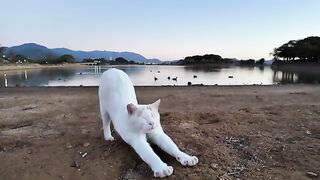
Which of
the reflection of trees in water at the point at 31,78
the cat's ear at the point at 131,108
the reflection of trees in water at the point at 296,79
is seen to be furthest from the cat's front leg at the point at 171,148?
the reflection of trees in water at the point at 296,79

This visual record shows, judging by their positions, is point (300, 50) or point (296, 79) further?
point (300, 50)

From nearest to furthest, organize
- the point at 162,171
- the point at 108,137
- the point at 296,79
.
Answer: the point at 162,171
the point at 108,137
the point at 296,79

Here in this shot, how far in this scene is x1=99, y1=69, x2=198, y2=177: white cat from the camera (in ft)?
12.9

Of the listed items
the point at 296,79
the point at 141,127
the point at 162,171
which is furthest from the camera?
the point at 296,79

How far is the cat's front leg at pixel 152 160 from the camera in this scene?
3.76m

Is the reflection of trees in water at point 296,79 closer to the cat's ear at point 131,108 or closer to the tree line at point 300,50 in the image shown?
the cat's ear at point 131,108

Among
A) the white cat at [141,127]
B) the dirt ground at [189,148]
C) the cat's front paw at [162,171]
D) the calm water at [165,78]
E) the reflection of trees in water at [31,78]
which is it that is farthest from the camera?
the calm water at [165,78]

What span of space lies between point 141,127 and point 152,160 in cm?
51

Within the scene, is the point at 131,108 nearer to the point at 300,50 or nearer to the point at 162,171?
the point at 162,171

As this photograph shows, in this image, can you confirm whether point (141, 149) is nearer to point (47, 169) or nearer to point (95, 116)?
point (47, 169)

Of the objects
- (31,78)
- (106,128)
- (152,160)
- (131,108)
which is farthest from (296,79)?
(152,160)

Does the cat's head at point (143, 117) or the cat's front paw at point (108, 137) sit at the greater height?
the cat's head at point (143, 117)

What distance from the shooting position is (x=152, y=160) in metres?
3.89

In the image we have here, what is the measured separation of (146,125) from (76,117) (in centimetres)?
407
